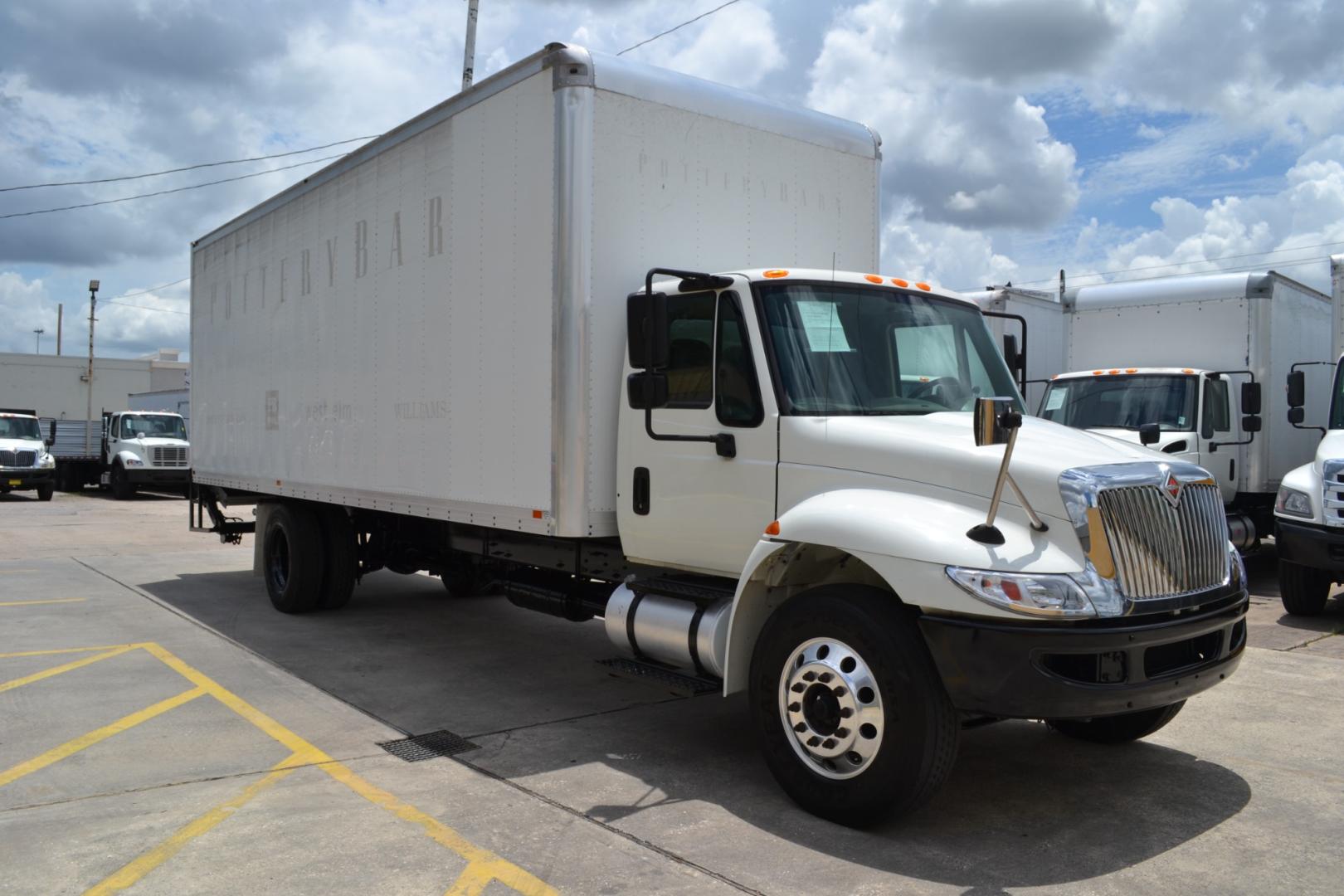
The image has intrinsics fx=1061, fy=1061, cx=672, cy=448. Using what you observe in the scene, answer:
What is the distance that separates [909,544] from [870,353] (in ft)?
4.48

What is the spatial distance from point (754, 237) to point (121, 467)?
1106 inches

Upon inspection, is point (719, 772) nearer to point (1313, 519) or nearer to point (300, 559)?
point (300, 559)

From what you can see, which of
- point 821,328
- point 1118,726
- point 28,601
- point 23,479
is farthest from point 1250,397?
point 23,479

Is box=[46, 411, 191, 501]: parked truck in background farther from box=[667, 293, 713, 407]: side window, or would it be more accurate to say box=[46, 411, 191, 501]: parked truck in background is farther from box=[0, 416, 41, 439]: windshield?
box=[667, 293, 713, 407]: side window

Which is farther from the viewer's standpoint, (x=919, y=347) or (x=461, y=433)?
(x=461, y=433)

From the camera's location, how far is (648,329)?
5348 mm

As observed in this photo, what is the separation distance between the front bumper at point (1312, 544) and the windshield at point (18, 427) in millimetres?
30310

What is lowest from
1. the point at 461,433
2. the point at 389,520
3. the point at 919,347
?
the point at 389,520

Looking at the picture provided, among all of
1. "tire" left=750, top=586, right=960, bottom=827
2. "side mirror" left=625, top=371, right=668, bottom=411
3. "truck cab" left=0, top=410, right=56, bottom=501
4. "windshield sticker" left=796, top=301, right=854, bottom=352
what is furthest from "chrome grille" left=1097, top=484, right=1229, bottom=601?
"truck cab" left=0, top=410, right=56, bottom=501

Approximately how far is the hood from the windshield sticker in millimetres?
449

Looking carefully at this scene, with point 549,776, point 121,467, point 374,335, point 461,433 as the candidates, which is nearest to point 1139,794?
point 549,776

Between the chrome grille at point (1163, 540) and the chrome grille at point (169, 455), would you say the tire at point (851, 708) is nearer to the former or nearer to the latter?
the chrome grille at point (1163, 540)

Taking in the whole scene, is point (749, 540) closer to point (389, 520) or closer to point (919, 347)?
point (919, 347)

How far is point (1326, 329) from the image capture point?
14.3 metres
